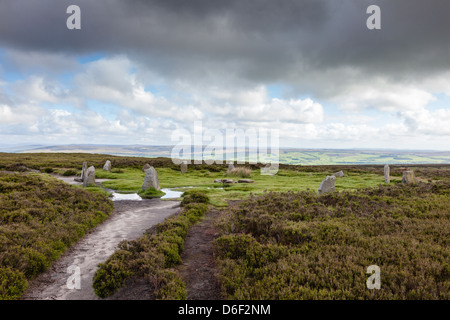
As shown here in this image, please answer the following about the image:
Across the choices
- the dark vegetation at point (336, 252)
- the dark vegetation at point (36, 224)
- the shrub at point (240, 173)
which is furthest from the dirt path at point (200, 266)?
the shrub at point (240, 173)

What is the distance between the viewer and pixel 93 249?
1059 cm

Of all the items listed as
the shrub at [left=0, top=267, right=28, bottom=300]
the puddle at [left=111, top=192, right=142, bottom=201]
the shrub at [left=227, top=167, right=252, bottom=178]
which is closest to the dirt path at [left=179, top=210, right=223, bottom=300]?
the shrub at [left=0, top=267, right=28, bottom=300]

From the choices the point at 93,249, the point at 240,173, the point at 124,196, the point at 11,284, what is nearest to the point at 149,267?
the point at 11,284

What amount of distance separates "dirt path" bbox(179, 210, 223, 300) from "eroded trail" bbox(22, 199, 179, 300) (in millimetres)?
2696

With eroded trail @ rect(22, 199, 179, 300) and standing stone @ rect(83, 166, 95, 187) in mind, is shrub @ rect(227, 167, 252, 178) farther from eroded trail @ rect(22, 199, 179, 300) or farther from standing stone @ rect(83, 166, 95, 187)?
eroded trail @ rect(22, 199, 179, 300)

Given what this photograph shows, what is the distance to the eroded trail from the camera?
7.28 m

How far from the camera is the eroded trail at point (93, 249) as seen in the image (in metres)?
7.28

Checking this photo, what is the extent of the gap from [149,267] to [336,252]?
6043 millimetres

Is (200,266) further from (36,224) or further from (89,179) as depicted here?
(89,179)

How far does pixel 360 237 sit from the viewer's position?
31.1 feet
